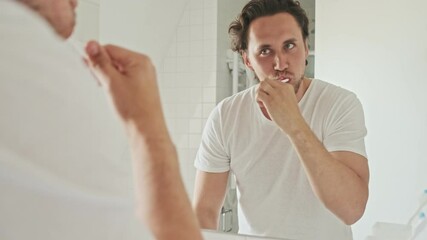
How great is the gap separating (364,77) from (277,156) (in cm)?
24

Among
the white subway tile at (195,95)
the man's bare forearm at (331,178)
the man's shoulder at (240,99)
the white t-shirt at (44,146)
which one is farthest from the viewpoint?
the white subway tile at (195,95)

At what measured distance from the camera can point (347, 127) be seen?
0.89 m

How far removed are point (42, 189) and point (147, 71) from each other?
22 centimetres

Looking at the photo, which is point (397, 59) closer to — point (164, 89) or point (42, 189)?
point (164, 89)

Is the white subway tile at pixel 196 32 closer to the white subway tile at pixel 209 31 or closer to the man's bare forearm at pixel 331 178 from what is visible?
the white subway tile at pixel 209 31

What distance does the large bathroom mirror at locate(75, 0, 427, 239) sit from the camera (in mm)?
857

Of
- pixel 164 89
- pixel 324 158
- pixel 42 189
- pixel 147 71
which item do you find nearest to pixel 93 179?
pixel 42 189

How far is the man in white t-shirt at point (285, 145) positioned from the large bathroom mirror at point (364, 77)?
0.03m

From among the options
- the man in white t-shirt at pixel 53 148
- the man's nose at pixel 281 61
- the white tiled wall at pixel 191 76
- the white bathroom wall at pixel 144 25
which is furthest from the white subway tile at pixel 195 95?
the man in white t-shirt at pixel 53 148

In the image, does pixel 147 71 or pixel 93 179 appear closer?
pixel 93 179

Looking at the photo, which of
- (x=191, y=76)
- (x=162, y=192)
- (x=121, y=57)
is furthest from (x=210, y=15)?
(x=162, y=192)

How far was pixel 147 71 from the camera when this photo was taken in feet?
1.71

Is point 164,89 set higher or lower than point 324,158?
higher

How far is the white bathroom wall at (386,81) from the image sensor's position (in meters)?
0.85
